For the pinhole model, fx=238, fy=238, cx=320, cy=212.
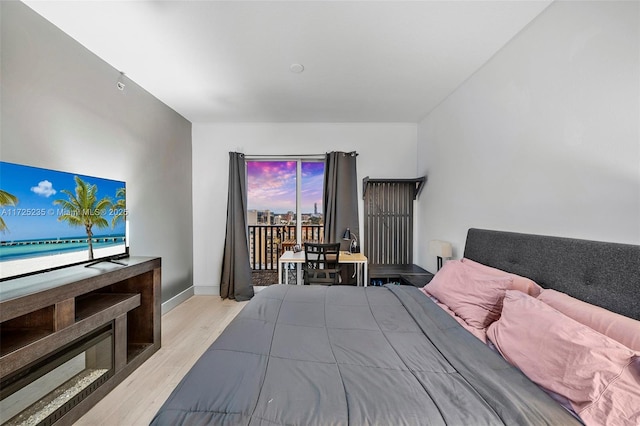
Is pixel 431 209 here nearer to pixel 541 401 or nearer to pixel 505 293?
pixel 505 293

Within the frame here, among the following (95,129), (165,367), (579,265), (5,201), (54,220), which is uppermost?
(95,129)

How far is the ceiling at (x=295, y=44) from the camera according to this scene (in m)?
1.61

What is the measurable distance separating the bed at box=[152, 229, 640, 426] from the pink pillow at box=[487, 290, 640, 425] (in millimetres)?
14

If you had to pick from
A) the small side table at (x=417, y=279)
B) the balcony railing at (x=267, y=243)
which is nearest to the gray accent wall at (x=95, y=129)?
the balcony railing at (x=267, y=243)

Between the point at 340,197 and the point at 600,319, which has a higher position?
the point at 340,197

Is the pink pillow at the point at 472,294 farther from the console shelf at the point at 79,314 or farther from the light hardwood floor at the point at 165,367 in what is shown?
the console shelf at the point at 79,314

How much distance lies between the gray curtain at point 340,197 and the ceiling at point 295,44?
93cm

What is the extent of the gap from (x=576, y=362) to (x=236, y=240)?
350cm

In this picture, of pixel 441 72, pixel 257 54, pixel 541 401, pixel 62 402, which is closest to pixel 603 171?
pixel 541 401

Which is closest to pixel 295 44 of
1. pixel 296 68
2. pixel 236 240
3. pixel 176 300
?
pixel 296 68

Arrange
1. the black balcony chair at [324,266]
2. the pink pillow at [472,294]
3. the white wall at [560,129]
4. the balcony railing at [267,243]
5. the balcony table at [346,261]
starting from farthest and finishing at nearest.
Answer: the balcony railing at [267,243] < the balcony table at [346,261] < the black balcony chair at [324,266] < the pink pillow at [472,294] < the white wall at [560,129]

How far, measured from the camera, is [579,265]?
4.24 ft

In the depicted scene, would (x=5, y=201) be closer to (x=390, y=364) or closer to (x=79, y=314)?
(x=79, y=314)

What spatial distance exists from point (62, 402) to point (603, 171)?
3430 mm
